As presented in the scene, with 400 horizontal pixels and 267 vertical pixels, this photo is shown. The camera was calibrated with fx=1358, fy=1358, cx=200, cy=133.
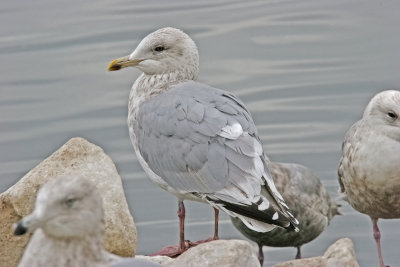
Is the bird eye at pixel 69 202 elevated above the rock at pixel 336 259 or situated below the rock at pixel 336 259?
above

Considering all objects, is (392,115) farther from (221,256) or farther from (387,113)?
(221,256)

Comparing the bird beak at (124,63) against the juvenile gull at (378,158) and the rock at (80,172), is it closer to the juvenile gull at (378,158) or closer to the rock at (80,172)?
the rock at (80,172)

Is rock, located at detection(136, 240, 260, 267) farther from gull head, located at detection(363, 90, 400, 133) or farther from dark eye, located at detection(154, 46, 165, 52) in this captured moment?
dark eye, located at detection(154, 46, 165, 52)

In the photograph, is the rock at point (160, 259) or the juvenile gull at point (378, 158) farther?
the juvenile gull at point (378, 158)

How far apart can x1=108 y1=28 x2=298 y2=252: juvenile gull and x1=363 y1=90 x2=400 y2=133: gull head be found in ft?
2.90

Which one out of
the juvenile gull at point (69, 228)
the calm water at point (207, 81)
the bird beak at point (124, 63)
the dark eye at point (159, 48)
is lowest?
the calm water at point (207, 81)

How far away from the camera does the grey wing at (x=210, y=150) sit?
329 inches

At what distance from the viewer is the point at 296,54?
47.2 feet

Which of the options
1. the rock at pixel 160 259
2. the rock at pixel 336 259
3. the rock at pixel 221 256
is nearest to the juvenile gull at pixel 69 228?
the rock at pixel 221 256

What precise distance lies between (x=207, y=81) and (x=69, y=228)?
7609 mm

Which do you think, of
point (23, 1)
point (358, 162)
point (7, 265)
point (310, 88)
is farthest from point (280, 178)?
point (23, 1)

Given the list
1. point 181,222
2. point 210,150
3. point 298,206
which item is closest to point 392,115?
point 298,206

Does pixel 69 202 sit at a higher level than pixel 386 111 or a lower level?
higher

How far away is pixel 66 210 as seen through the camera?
242 inches
